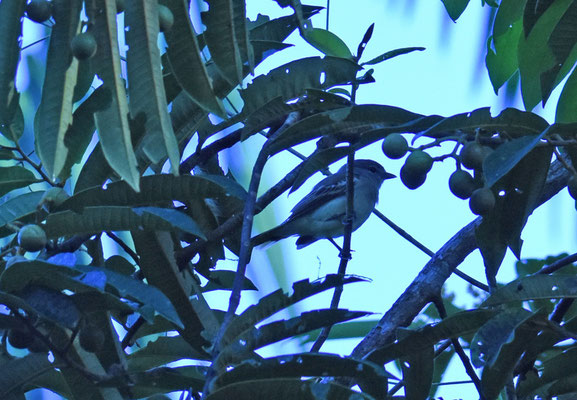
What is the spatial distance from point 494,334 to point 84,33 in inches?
40.7

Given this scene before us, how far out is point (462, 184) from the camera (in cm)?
208

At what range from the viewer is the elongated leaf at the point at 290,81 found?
2.51m

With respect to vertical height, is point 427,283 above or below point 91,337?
above

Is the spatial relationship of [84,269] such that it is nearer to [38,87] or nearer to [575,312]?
[575,312]

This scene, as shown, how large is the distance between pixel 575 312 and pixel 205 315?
1161 millimetres

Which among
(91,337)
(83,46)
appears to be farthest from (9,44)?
(91,337)

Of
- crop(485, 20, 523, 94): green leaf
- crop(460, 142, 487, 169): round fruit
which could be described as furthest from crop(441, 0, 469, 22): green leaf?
crop(460, 142, 487, 169): round fruit

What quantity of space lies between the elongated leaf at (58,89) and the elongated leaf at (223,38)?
10.8 inches

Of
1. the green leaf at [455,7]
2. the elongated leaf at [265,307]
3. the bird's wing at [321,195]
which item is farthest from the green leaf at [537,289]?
the bird's wing at [321,195]

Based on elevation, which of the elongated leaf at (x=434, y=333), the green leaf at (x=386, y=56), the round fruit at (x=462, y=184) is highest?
the green leaf at (x=386, y=56)

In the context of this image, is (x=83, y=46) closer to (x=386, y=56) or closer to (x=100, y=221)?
(x=100, y=221)

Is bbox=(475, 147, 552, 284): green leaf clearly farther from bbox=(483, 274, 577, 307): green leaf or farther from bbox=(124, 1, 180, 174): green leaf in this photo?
bbox=(124, 1, 180, 174): green leaf

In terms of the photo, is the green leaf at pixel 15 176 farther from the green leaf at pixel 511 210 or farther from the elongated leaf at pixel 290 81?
the green leaf at pixel 511 210

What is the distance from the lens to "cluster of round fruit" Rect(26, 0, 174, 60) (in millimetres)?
1588
